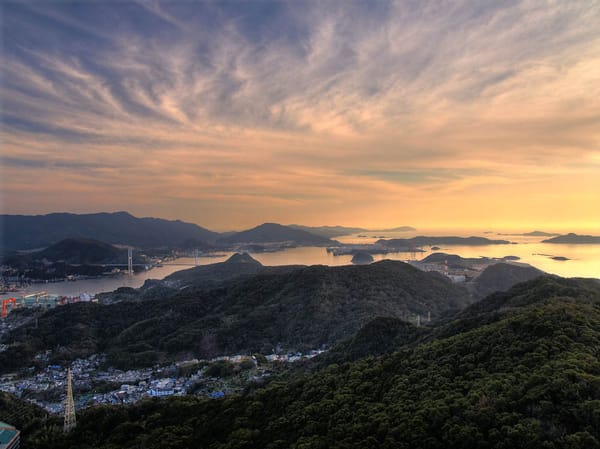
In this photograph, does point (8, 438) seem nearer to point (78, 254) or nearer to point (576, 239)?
point (78, 254)

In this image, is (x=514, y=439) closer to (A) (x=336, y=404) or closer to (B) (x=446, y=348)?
(A) (x=336, y=404)

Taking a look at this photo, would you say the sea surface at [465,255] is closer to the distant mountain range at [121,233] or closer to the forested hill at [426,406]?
the distant mountain range at [121,233]

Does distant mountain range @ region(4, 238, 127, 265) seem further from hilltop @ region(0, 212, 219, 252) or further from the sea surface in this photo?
hilltop @ region(0, 212, 219, 252)

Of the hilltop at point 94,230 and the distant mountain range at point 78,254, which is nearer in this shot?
the distant mountain range at point 78,254

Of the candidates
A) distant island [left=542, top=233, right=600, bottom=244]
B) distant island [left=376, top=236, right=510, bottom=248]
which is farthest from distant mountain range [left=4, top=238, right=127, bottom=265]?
distant island [left=542, top=233, right=600, bottom=244]

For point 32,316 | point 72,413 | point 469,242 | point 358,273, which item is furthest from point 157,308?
point 469,242

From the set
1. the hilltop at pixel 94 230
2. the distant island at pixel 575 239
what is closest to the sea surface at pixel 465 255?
the distant island at pixel 575 239

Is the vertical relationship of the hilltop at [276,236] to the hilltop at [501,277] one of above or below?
above
